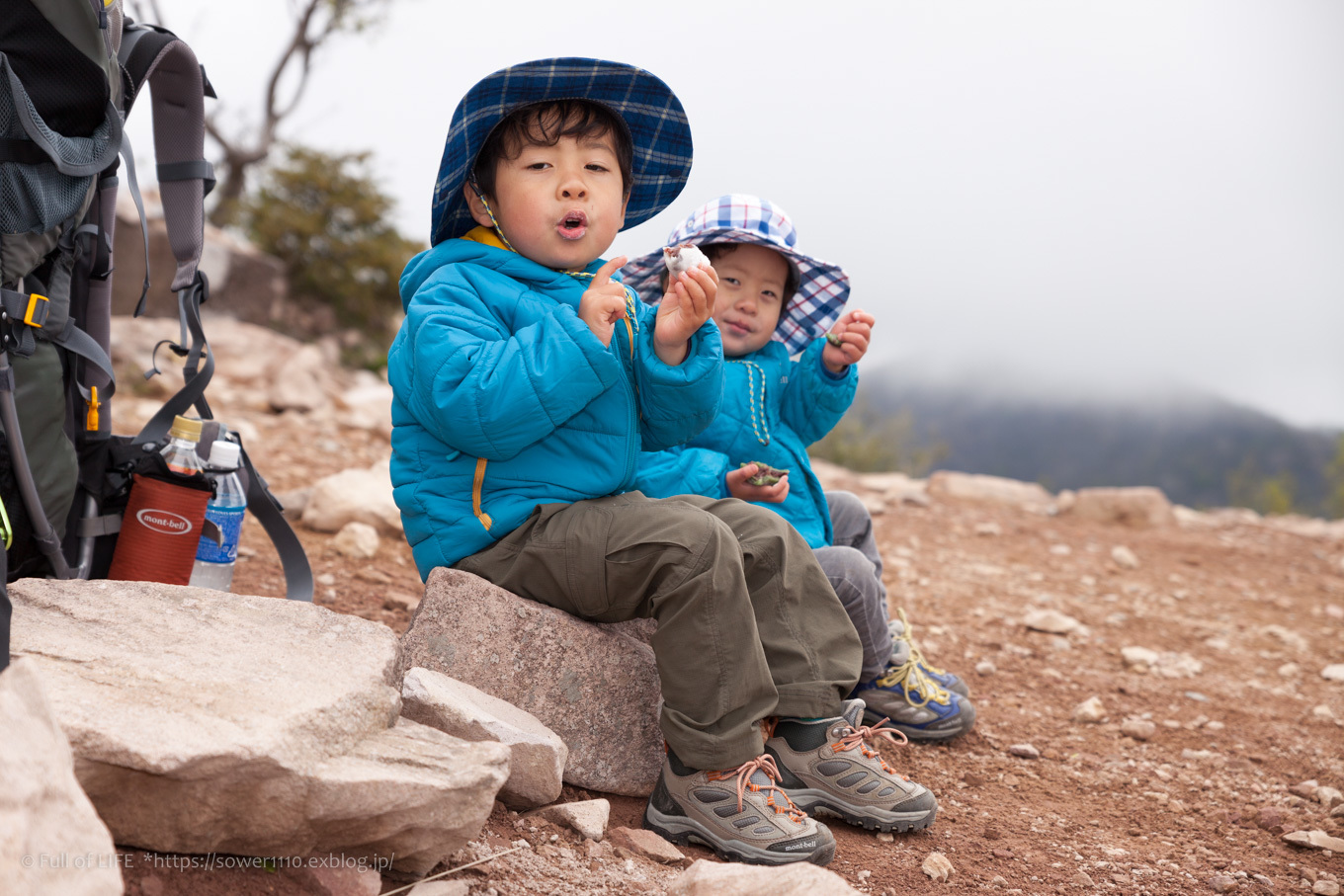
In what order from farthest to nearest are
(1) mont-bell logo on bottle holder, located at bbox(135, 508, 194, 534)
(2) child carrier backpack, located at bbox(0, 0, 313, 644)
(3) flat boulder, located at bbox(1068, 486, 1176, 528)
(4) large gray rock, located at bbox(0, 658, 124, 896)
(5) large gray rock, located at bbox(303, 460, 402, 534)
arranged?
1. (3) flat boulder, located at bbox(1068, 486, 1176, 528)
2. (5) large gray rock, located at bbox(303, 460, 402, 534)
3. (1) mont-bell logo on bottle holder, located at bbox(135, 508, 194, 534)
4. (2) child carrier backpack, located at bbox(0, 0, 313, 644)
5. (4) large gray rock, located at bbox(0, 658, 124, 896)

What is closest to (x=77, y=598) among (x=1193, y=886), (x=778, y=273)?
(x=778, y=273)

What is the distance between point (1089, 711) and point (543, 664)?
234 centimetres

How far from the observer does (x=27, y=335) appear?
2.39m

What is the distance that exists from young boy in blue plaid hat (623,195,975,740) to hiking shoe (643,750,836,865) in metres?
0.79

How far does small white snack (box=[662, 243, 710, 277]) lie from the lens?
8.04 ft

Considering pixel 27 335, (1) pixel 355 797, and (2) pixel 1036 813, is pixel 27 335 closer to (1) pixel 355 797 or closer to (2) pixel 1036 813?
(1) pixel 355 797

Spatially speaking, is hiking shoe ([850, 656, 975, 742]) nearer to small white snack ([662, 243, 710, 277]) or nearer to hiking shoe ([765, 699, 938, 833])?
hiking shoe ([765, 699, 938, 833])

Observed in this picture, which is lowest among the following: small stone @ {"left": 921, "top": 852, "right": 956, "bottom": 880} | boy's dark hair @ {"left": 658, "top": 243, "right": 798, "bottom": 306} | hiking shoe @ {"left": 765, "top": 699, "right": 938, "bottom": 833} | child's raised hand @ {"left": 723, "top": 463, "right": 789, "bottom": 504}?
small stone @ {"left": 921, "top": 852, "right": 956, "bottom": 880}

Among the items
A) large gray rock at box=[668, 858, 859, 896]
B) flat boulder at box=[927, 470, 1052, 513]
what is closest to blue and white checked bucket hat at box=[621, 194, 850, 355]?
large gray rock at box=[668, 858, 859, 896]

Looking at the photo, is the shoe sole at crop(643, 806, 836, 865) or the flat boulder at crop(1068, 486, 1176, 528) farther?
the flat boulder at crop(1068, 486, 1176, 528)

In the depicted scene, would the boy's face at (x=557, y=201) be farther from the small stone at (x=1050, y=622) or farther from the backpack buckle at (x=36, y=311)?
the small stone at (x=1050, y=622)

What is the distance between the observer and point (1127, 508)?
27.0 feet

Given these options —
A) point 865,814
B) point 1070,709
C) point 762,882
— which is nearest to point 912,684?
point 865,814

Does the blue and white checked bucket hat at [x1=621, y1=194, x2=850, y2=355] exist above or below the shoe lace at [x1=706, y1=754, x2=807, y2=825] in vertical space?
above
